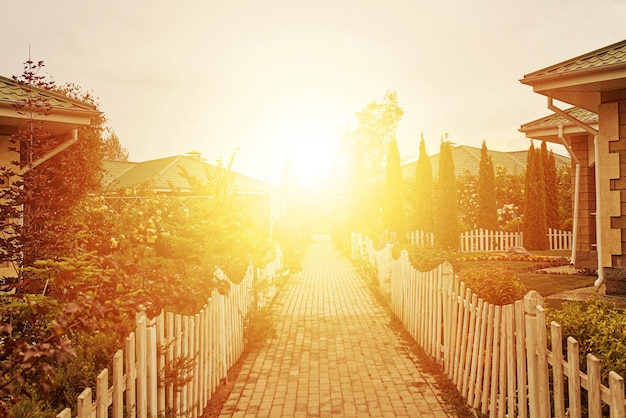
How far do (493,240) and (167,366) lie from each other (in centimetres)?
2074

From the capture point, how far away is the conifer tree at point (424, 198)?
75.4 ft

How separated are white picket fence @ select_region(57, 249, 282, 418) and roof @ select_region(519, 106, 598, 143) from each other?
444 inches

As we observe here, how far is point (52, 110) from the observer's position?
25.0ft

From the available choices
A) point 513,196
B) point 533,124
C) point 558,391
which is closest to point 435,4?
point 533,124

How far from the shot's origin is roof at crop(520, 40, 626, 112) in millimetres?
7734

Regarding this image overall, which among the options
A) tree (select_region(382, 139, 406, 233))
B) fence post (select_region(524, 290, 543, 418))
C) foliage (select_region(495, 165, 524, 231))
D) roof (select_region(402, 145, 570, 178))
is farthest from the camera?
roof (select_region(402, 145, 570, 178))

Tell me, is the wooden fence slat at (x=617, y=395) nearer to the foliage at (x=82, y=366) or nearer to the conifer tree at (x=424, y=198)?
the foliage at (x=82, y=366)

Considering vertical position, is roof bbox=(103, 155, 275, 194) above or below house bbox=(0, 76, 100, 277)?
above

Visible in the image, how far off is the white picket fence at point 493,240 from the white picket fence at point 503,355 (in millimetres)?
14928

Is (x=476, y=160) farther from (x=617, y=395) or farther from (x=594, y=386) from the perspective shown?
(x=617, y=395)

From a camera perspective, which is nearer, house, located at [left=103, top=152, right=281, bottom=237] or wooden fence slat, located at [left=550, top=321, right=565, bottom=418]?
wooden fence slat, located at [left=550, top=321, right=565, bottom=418]

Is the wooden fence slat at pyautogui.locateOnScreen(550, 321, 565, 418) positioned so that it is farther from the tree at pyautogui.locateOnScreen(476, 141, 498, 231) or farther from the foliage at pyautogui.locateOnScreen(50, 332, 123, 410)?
the tree at pyautogui.locateOnScreen(476, 141, 498, 231)

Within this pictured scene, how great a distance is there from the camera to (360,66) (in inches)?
582

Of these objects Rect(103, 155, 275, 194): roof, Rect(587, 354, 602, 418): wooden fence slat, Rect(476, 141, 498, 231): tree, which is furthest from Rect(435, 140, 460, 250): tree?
Rect(587, 354, 602, 418): wooden fence slat
